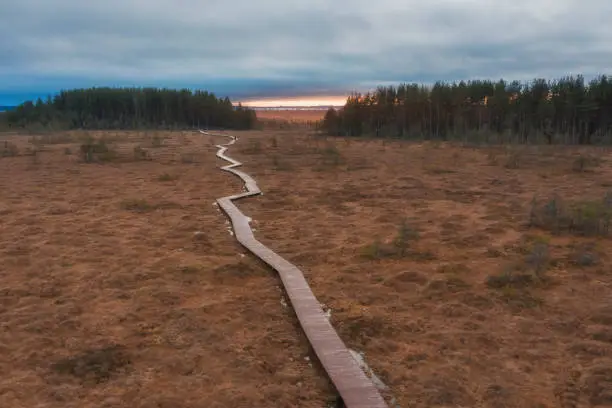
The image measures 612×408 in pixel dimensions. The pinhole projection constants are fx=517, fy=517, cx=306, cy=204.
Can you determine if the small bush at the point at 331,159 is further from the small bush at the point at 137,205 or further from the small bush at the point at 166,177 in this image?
the small bush at the point at 137,205

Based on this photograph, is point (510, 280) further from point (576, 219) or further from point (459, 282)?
point (576, 219)

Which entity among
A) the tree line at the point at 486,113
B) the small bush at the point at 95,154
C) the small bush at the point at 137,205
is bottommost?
the small bush at the point at 137,205

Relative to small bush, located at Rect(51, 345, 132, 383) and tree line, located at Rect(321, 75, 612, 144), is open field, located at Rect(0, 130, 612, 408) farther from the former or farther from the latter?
tree line, located at Rect(321, 75, 612, 144)

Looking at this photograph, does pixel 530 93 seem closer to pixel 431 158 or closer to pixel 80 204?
pixel 431 158

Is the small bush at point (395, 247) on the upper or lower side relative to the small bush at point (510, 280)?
upper

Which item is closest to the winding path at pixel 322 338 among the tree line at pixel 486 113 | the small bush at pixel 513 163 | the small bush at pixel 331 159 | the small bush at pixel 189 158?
the small bush at pixel 331 159

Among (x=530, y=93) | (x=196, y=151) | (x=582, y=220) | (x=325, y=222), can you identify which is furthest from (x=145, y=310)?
(x=530, y=93)
